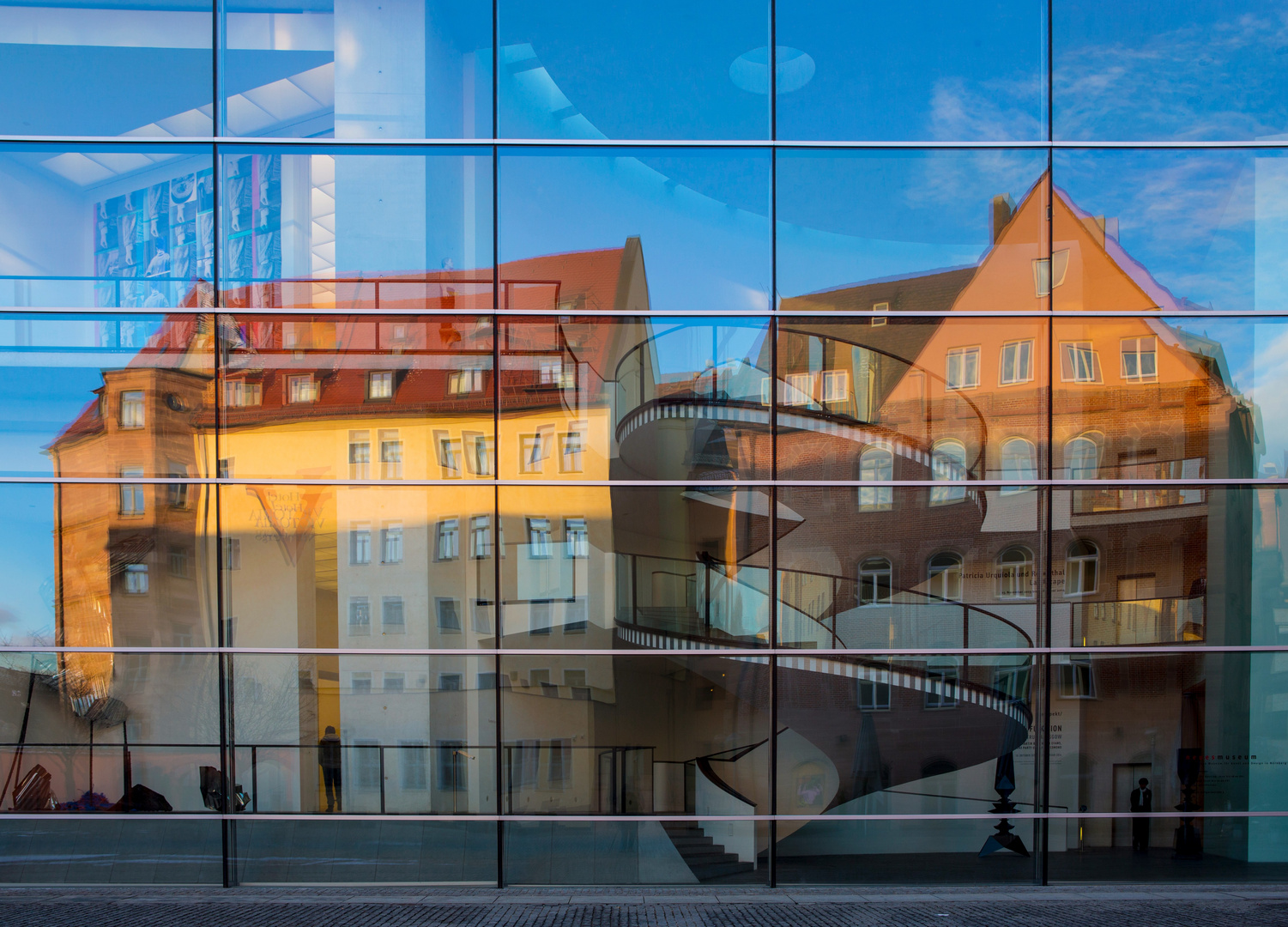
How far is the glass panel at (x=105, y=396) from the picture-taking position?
324 inches

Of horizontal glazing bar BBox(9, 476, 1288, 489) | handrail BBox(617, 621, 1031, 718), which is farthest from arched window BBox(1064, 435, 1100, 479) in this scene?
handrail BBox(617, 621, 1031, 718)

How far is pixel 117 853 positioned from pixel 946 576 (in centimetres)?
906

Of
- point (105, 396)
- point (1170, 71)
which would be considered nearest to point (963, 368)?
point (1170, 71)

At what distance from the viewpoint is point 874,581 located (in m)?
8.20

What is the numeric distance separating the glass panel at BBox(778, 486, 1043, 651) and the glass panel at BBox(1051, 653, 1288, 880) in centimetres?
95

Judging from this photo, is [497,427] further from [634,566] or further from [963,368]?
[963,368]

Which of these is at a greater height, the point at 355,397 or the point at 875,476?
the point at 355,397

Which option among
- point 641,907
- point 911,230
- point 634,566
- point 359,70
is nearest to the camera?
point 641,907

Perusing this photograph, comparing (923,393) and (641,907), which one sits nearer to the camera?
(641,907)

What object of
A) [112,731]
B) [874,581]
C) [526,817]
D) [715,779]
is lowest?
[526,817]

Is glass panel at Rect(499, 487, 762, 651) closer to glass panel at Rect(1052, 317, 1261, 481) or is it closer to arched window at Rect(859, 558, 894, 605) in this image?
arched window at Rect(859, 558, 894, 605)

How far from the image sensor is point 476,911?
7316mm

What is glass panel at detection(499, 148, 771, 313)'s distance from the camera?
830 centimetres

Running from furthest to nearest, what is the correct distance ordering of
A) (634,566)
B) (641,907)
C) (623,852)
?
(634,566) → (623,852) → (641,907)
